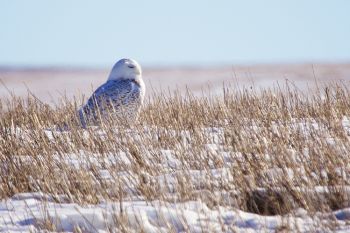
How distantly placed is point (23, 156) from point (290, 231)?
304 centimetres

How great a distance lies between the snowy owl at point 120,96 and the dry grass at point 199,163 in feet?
2.30

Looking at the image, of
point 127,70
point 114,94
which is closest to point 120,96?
point 114,94

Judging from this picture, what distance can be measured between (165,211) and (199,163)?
1.23 m

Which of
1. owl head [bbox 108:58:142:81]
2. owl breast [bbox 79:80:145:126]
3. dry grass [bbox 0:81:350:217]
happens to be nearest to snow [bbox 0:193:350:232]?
dry grass [bbox 0:81:350:217]

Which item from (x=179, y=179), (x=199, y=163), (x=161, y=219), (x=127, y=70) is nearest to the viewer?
(x=161, y=219)

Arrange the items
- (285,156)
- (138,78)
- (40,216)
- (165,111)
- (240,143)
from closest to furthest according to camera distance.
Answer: (40,216) < (285,156) < (240,143) < (165,111) < (138,78)

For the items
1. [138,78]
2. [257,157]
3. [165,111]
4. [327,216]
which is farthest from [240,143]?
[138,78]

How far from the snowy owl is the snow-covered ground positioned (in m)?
2.77

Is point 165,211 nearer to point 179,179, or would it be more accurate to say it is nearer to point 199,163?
point 179,179

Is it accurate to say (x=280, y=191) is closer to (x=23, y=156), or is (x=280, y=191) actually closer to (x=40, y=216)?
(x=40, y=216)

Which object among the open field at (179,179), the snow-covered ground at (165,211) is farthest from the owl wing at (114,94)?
the snow-covered ground at (165,211)

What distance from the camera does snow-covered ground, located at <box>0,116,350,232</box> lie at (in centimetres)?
461

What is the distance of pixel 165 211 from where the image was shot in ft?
15.9

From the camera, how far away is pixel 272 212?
5164 mm
